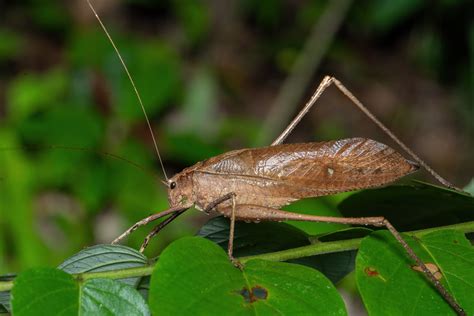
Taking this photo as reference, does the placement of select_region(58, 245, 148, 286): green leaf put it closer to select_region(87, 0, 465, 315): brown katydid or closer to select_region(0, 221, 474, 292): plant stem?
select_region(0, 221, 474, 292): plant stem

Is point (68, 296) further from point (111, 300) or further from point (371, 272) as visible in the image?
point (371, 272)

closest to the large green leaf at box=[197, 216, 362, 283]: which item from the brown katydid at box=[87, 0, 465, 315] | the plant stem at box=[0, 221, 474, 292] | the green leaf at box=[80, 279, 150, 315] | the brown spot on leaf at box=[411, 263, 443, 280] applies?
the plant stem at box=[0, 221, 474, 292]

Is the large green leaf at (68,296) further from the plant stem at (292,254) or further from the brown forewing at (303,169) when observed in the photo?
the brown forewing at (303,169)

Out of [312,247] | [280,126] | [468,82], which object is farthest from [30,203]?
[468,82]

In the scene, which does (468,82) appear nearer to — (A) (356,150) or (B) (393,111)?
(B) (393,111)

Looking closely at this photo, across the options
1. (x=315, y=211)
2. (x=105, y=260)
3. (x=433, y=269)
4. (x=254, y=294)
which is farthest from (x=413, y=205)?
(x=105, y=260)
